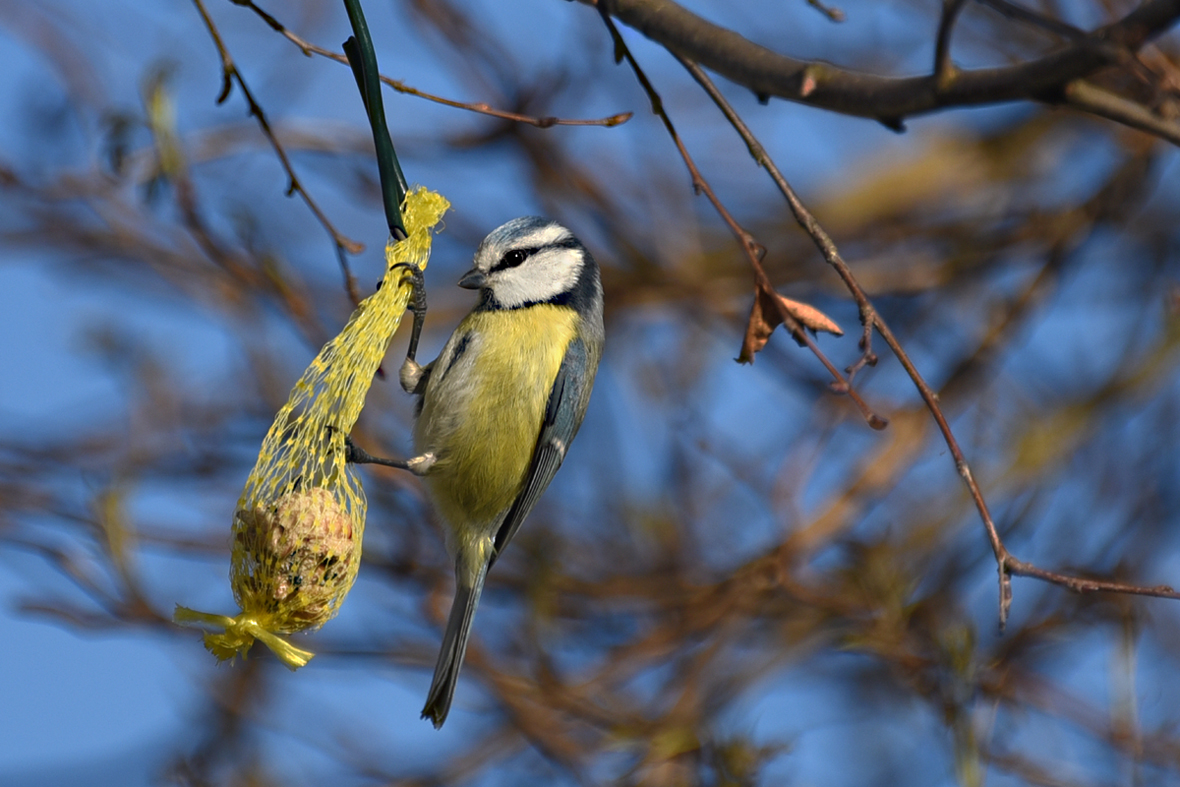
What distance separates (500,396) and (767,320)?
79 centimetres

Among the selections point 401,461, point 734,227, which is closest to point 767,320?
point 734,227

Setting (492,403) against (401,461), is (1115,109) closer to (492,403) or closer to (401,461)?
(492,403)

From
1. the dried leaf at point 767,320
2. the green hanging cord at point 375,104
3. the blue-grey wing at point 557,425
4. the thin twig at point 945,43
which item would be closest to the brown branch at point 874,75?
the thin twig at point 945,43

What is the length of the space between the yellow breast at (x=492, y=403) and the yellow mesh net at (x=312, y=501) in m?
0.46

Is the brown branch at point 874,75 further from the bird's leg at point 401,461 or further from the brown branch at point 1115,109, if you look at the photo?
the bird's leg at point 401,461

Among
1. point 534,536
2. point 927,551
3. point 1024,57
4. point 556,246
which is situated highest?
point 1024,57

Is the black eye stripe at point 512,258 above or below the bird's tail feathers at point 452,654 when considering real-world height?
above

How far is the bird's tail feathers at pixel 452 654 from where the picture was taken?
7.39 feet

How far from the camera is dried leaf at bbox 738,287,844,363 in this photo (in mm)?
1797

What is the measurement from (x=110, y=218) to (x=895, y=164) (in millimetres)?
3071

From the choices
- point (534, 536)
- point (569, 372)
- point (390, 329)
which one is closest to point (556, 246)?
point (569, 372)

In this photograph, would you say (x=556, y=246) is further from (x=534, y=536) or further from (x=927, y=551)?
(x=927, y=551)

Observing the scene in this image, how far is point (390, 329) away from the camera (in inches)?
75.9

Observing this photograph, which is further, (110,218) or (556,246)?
(110,218)
